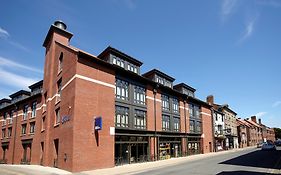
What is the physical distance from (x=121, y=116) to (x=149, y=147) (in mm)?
5928

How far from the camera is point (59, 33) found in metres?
28.6

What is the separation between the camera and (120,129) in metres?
24.2

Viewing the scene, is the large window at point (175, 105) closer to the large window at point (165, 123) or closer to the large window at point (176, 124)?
the large window at point (176, 124)

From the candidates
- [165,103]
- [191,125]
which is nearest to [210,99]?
[191,125]

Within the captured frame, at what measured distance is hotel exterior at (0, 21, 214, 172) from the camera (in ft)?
68.6

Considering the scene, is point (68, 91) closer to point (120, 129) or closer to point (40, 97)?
point (120, 129)

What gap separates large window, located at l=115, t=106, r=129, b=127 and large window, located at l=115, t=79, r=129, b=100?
50.1 inches

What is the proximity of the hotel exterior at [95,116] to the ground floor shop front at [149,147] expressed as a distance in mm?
98

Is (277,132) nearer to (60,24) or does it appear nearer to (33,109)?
(33,109)

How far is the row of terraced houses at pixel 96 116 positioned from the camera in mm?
20969

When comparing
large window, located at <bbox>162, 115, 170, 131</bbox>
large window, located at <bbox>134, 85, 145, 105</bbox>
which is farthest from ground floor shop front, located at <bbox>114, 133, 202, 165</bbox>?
large window, located at <bbox>134, 85, 145, 105</bbox>

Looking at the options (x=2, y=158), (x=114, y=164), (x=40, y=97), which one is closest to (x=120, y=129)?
(x=114, y=164)

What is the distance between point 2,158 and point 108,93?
26.8 meters

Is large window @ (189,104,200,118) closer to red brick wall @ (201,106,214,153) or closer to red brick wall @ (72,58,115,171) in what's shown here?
red brick wall @ (201,106,214,153)
